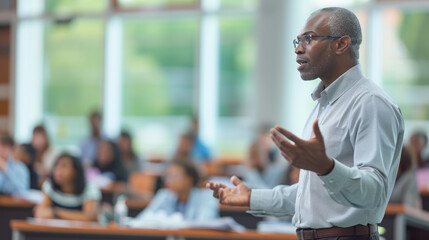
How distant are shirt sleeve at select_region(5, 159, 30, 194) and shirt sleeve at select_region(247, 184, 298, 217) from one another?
5.05 m

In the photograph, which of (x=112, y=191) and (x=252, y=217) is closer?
(x=252, y=217)

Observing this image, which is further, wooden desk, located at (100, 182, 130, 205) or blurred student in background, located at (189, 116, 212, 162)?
blurred student in background, located at (189, 116, 212, 162)

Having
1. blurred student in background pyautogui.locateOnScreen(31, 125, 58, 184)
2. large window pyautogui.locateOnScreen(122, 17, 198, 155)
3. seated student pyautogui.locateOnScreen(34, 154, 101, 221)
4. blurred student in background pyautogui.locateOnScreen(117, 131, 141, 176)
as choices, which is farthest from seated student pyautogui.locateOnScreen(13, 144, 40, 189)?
large window pyautogui.locateOnScreen(122, 17, 198, 155)

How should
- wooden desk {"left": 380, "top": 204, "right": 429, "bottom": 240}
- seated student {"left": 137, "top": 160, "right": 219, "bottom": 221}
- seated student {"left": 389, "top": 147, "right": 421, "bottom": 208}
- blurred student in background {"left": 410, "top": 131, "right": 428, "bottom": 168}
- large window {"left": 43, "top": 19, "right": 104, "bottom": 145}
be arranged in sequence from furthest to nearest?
large window {"left": 43, "top": 19, "right": 104, "bottom": 145} < blurred student in background {"left": 410, "top": 131, "right": 428, "bottom": 168} < seated student {"left": 137, "top": 160, "right": 219, "bottom": 221} < seated student {"left": 389, "top": 147, "right": 421, "bottom": 208} < wooden desk {"left": 380, "top": 204, "right": 429, "bottom": 240}

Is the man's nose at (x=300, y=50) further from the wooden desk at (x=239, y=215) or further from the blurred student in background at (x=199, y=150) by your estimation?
the blurred student in background at (x=199, y=150)

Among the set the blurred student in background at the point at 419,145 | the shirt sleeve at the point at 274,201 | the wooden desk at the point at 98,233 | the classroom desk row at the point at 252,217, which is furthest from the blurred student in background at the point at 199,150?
the shirt sleeve at the point at 274,201

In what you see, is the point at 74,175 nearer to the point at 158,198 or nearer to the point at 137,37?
the point at 158,198

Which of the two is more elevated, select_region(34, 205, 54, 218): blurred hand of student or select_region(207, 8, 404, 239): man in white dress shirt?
select_region(207, 8, 404, 239): man in white dress shirt

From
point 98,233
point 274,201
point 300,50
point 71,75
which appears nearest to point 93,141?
point 71,75

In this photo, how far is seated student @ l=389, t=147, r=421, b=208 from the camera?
549 centimetres

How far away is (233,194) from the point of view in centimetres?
224

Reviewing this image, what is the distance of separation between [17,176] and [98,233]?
2.67 metres

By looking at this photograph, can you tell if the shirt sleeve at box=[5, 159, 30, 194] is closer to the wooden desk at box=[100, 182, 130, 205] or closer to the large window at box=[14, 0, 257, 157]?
the wooden desk at box=[100, 182, 130, 205]

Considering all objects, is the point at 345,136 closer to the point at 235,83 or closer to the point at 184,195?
the point at 184,195
